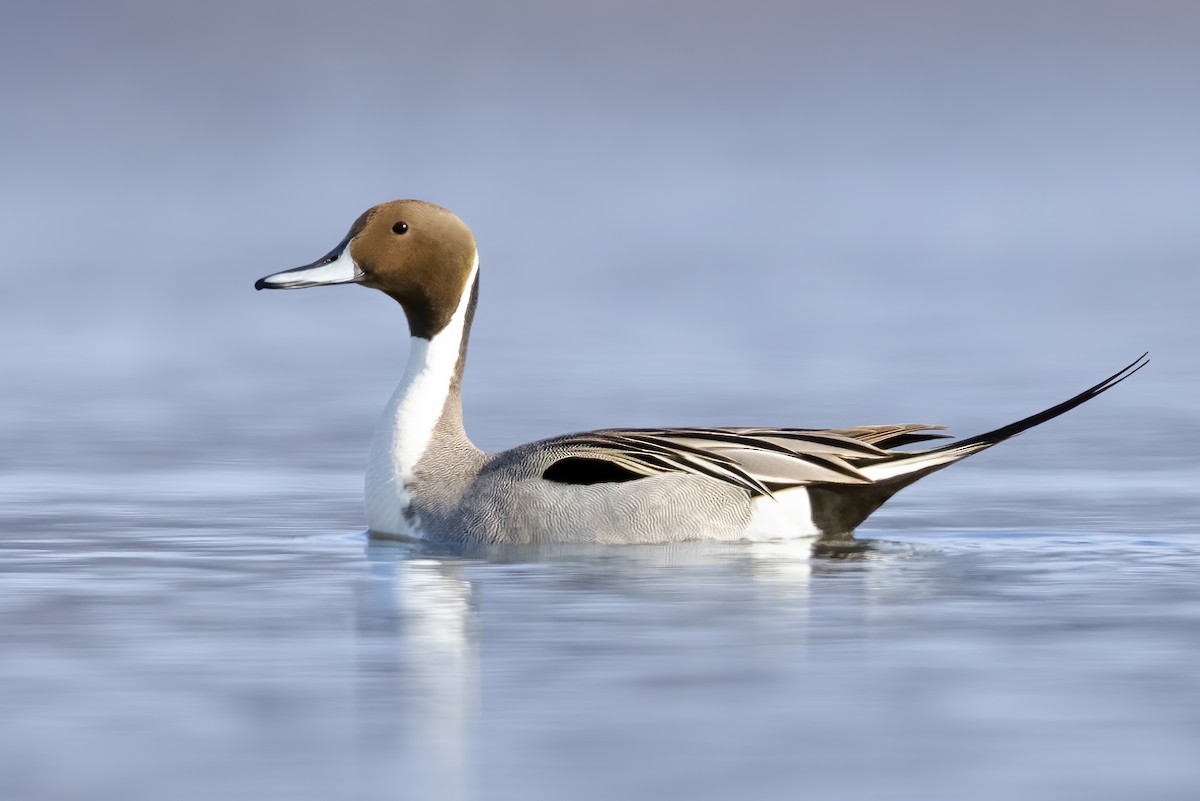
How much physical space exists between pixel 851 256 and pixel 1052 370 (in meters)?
19.1

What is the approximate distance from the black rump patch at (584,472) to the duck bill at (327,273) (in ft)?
4.03

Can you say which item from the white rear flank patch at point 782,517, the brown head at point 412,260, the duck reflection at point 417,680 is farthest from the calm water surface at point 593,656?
the brown head at point 412,260

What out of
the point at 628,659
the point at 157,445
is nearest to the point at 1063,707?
the point at 628,659

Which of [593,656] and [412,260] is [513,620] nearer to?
[593,656]

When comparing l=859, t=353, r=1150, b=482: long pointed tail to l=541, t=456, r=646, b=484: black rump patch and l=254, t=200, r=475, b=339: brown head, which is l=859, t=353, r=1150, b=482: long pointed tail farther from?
l=254, t=200, r=475, b=339: brown head

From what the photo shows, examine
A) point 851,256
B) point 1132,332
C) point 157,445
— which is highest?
point 851,256

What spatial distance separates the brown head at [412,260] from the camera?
33.7 feet

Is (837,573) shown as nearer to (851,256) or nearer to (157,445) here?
(157,445)

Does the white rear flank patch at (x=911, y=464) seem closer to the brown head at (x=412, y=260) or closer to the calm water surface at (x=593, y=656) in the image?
the calm water surface at (x=593, y=656)

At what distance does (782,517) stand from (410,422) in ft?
5.22

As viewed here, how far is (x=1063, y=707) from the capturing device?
6484 mm

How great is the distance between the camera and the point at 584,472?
380 inches

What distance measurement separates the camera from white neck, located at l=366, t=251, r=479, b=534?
32.6ft

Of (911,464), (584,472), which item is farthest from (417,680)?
(911,464)
